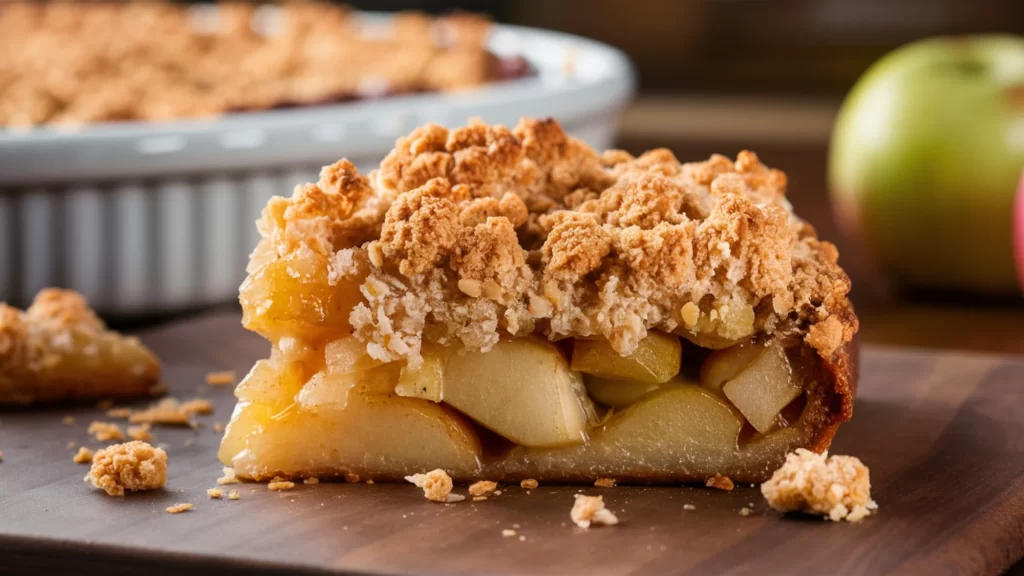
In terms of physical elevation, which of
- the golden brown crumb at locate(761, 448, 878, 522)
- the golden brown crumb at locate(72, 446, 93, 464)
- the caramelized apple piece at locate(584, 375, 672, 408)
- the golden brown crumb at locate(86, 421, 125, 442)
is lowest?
the golden brown crumb at locate(86, 421, 125, 442)

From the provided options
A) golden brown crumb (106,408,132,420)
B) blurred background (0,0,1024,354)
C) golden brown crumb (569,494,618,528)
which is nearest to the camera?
golden brown crumb (569,494,618,528)

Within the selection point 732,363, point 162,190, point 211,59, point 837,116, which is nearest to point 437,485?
point 732,363

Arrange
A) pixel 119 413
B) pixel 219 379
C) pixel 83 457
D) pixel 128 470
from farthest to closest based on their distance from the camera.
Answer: pixel 219 379, pixel 119 413, pixel 83 457, pixel 128 470

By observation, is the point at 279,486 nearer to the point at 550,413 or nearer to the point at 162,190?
the point at 550,413

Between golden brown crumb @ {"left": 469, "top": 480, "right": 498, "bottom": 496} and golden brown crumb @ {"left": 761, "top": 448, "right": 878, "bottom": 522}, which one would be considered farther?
golden brown crumb @ {"left": 469, "top": 480, "right": 498, "bottom": 496}

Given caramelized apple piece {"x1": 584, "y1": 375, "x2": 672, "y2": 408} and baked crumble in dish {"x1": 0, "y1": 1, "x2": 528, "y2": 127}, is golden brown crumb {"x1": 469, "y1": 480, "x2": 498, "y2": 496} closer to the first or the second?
caramelized apple piece {"x1": 584, "y1": 375, "x2": 672, "y2": 408}

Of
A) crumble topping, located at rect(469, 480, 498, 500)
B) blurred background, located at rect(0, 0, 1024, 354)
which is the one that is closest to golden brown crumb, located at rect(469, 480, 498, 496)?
crumble topping, located at rect(469, 480, 498, 500)

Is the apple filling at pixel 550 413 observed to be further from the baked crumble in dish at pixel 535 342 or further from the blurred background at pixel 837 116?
the blurred background at pixel 837 116
